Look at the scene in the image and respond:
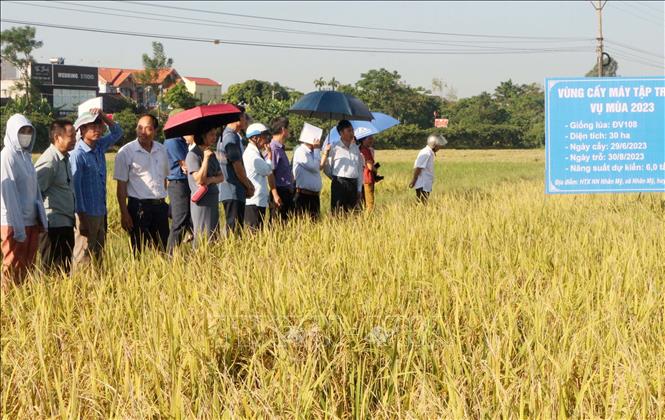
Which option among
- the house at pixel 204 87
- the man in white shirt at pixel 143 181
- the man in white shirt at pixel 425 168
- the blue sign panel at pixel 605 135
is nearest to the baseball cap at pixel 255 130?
the man in white shirt at pixel 143 181

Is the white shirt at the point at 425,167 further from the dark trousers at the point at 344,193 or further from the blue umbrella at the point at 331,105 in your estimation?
the dark trousers at the point at 344,193

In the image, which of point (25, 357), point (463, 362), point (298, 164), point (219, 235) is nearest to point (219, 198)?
point (219, 235)

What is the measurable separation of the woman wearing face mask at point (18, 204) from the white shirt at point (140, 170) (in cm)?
95

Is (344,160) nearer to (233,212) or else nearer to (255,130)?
(255,130)

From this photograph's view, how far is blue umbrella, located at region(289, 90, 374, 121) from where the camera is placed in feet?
29.7

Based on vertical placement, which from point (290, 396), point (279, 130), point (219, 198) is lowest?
point (290, 396)

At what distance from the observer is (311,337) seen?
301cm

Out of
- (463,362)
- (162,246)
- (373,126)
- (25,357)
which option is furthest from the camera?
(373,126)

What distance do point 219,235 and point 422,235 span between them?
1.64m

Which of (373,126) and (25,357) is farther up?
(373,126)

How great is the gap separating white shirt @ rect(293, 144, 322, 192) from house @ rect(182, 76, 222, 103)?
10197cm

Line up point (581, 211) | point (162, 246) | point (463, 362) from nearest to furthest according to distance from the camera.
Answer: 1. point (463, 362)
2. point (162, 246)
3. point (581, 211)

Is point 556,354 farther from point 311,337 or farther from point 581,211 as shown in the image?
point 581,211

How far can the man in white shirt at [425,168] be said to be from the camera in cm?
927
